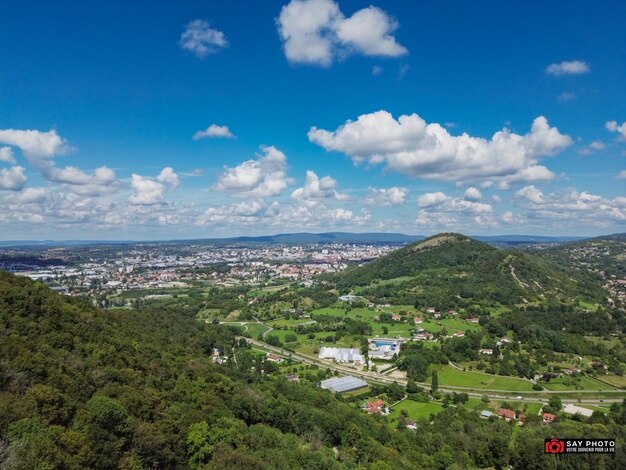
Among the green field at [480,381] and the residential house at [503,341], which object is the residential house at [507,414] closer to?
the green field at [480,381]

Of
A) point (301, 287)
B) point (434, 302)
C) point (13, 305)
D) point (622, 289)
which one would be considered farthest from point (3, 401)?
point (622, 289)

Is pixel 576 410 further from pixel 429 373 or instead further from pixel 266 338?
pixel 266 338

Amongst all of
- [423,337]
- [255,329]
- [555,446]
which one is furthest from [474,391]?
[255,329]

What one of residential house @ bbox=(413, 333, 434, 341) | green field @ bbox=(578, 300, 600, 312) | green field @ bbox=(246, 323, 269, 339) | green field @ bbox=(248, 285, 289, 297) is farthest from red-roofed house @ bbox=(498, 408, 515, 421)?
green field @ bbox=(248, 285, 289, 297)

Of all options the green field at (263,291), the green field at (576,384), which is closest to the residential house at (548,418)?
the green field at (576,384)

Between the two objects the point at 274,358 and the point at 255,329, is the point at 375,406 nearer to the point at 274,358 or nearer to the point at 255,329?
the point at 274,358

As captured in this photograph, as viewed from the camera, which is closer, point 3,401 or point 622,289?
point 3,401

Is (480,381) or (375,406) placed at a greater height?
(375,406)
